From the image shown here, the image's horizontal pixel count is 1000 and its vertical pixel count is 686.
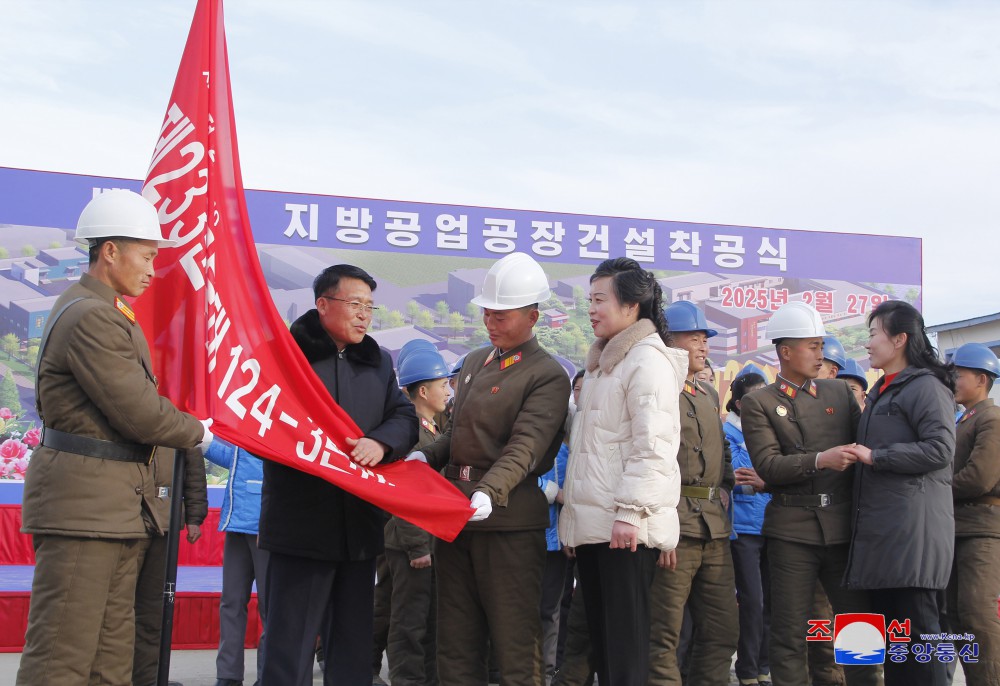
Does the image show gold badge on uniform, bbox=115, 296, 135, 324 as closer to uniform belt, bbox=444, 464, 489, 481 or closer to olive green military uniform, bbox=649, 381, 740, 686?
uniform belt, bbox=444, 464, 489, 481

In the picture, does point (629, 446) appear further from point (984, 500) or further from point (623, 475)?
point (984, 500)

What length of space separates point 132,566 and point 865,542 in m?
2.99

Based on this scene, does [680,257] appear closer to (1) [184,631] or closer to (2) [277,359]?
(1) [184,631]

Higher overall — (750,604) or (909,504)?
(909,504)

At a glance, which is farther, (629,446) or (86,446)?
(629,446)

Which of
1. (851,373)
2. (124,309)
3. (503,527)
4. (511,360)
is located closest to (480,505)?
(503,527)

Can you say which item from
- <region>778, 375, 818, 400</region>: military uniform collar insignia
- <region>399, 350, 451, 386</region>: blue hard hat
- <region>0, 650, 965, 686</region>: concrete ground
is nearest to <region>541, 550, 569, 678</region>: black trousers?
<region>0, 650, 965, 686</region>: concrete ground

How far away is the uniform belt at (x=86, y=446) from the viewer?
3.22 metres

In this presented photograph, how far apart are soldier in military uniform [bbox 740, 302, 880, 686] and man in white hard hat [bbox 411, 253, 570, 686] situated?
1216mm

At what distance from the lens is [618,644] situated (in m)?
3.59

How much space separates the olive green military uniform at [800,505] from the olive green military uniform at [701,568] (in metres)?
0.20

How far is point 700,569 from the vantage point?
4422 millimetres

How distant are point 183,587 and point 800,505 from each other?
4.59m

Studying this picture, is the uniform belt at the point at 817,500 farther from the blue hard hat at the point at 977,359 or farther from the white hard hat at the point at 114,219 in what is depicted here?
the white hard hat at the point at 114,219
